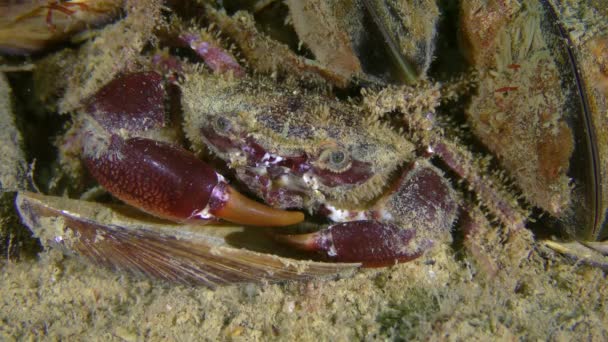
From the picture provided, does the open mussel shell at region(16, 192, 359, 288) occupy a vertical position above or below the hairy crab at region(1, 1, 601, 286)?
below

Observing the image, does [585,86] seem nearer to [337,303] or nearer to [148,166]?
[337,303]

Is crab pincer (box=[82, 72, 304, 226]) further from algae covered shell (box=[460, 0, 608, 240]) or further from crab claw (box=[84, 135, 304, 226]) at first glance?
algae covered shell (box=[460, 0, 608, 240])

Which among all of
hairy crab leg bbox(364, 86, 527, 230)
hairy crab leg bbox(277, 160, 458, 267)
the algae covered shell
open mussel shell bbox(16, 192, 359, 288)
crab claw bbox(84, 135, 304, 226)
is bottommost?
open mussel shell bbox(16, 192, 359, 288)

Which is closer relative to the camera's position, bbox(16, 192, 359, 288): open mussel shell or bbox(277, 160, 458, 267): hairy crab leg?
bbox(16, 192, 359, 288): open mussel shell

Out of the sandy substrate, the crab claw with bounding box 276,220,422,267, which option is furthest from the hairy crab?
the sandy substrate

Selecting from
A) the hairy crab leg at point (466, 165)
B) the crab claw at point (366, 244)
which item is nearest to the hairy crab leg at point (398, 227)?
the crab claw at point (366, 244)

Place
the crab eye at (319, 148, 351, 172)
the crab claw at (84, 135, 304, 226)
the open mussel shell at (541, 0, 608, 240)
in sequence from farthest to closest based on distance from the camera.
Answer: the crab eye at (319, 148, 351, 172) → the crab claw at (84, 135, 304, 226) → the open mussel shell at (541, 0, 608, 240)

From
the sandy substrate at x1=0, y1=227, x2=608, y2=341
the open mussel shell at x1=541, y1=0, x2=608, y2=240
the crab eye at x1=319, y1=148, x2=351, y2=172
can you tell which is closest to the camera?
the open mussel shell at x1=541, y1=0, x2=608, y2=240

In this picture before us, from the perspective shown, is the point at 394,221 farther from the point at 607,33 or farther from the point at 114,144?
the point at 114,144

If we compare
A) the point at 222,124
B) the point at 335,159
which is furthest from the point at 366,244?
the point at 222,124

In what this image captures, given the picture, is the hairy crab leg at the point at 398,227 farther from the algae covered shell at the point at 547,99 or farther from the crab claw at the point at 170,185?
the algae covered shell at the point at 547,99
